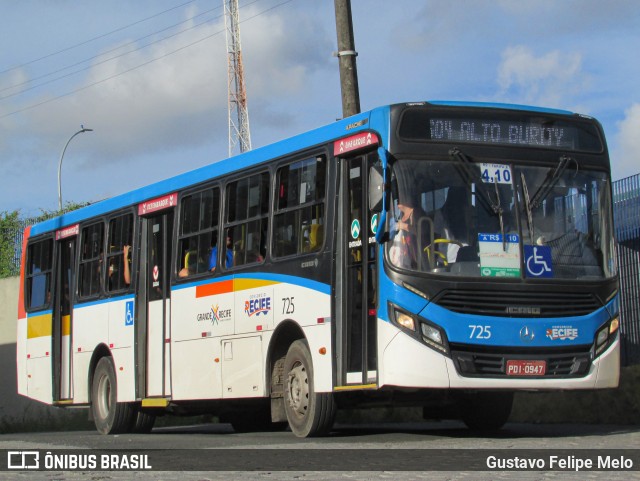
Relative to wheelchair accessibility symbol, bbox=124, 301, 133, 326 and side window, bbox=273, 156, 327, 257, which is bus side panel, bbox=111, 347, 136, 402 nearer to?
wheelchair accessibility symbol, bbox=124, 301, 133, 326

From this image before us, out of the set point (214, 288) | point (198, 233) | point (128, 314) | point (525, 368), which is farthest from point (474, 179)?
point (128, 314)

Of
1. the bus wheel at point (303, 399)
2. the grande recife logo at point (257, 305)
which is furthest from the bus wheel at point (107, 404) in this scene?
the bus wheel at point (303, 399)

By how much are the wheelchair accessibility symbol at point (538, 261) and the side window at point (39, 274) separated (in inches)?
415

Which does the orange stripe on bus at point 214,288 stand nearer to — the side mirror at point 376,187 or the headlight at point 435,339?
the side mirror at point 376,187

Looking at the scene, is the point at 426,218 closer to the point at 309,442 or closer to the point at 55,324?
the point at 309,442

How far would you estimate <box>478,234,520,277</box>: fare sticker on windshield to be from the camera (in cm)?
1242

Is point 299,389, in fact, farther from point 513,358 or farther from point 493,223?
point 493,223

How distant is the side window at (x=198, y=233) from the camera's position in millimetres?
16094

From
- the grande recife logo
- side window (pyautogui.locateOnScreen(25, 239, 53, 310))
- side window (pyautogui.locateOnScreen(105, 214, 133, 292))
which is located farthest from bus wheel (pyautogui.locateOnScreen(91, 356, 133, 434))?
the grande recife logo

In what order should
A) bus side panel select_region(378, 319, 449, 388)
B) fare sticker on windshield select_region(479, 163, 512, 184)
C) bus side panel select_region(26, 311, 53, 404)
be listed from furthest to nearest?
bus side panel select_region(26, 311, 53, 404), fare sticker on windshield select_region(479, 163, 512, 184), bus side panel select_region(378, 319, 449, 388)

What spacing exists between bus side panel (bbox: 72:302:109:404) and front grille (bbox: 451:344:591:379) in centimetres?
810

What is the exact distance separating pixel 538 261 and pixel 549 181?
922mm

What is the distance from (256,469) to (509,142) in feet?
15.8

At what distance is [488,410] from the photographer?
49.2 ft
